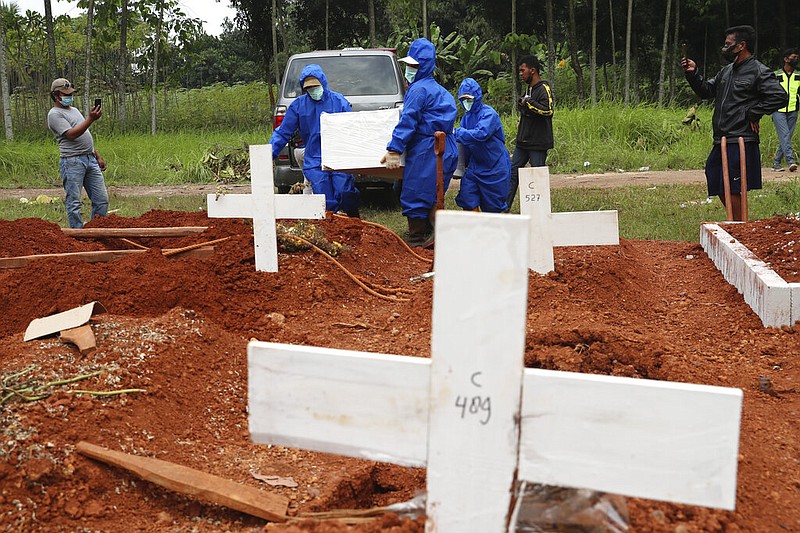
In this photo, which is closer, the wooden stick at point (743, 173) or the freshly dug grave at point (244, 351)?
the freshly dug grave at point (244, 351)

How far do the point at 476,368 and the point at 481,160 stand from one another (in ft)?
23.7

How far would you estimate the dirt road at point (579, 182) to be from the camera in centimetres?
1259

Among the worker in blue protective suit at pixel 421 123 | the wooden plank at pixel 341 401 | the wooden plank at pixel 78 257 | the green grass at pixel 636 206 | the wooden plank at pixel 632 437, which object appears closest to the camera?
the wooden plank at pixel 632 437

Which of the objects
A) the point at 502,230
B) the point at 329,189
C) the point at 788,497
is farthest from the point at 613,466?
the point at 329,189

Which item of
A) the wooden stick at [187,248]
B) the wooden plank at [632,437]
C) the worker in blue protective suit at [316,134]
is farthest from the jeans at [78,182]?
the wooden plank at [632,437]

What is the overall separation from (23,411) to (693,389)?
90.4 inches

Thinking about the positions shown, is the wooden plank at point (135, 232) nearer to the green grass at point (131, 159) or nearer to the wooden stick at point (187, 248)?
the wooden stick at point (187, 248)

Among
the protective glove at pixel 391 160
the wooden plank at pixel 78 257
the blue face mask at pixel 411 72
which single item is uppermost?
the blue face mask at pixel 411 72

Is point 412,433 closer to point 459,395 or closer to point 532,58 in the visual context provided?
point 459,395

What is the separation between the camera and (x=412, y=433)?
6.34 ft

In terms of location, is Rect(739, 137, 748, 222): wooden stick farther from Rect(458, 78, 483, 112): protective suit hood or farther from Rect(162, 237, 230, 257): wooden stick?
Rect(162, 237, 230, 257): wooden stick

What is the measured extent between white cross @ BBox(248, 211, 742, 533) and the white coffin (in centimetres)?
550

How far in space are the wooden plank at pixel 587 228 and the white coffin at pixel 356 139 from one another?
272 cm

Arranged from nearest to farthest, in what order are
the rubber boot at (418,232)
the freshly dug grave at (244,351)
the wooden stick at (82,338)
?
1. the freshly dug grave at (244,351)
2. the wooden stick at (82,338)
3. the rubber boot at (418,232)
